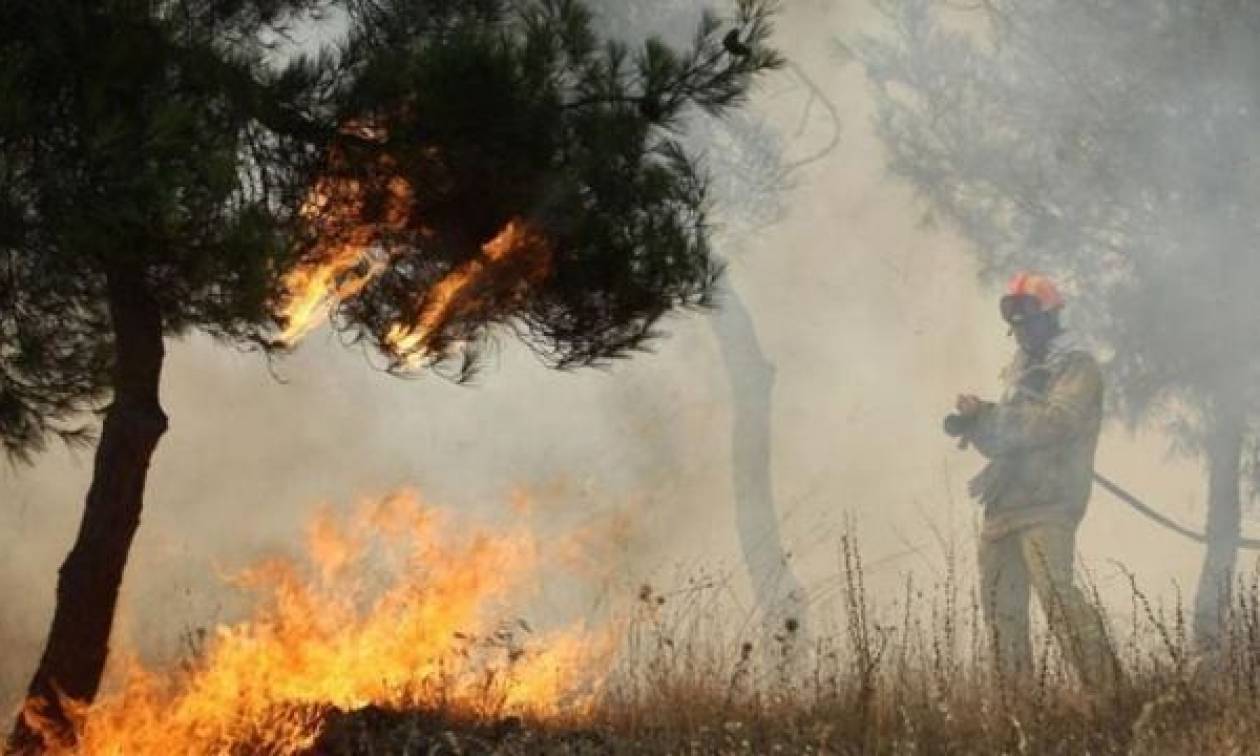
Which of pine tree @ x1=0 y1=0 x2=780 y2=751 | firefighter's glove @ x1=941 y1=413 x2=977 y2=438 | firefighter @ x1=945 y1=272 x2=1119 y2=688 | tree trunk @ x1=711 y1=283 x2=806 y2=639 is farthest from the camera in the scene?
tree trunk @ x1=711 y1=283 x2=806 y2=639

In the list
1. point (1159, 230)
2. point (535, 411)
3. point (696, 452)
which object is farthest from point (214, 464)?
point (1159, 230)

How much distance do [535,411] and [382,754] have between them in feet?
36.0

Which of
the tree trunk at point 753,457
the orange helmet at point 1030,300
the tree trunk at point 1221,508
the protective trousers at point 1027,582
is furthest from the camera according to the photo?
the tree trunk at point 753,457

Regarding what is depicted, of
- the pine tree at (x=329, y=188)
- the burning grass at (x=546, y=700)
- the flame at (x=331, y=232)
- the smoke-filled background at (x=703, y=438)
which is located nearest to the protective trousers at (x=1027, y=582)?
the burning grass at (x=546, y=700)

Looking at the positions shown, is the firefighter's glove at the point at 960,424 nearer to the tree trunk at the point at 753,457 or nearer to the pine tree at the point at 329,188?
the pine tree at the point at 329,188

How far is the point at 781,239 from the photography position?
62.1ft

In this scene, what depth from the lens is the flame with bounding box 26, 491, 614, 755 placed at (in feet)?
17.1

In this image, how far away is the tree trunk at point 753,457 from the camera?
1312cm

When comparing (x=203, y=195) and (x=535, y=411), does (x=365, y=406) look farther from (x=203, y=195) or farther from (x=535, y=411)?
(x=203, y=195)

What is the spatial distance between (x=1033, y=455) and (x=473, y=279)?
143 inches

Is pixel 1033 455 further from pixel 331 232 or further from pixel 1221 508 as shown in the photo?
pixel 331 232

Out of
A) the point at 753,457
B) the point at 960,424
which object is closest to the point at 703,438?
the point at 753,457

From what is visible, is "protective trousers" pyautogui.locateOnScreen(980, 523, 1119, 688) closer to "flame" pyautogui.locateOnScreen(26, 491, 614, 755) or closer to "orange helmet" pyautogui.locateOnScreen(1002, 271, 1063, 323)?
"orange helmet" pyautogui.locateOnScreen(1002, 271, 1063, 323)

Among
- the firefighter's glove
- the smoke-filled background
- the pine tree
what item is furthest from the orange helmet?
the smoke-filled background
